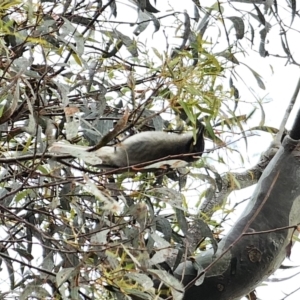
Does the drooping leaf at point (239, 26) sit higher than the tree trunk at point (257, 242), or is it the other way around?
the drooping leaf at point (239, 26)

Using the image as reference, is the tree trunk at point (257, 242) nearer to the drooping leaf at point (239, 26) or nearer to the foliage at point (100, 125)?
the foliage at point (100, 125)

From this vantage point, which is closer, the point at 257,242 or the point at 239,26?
the point at 257,242

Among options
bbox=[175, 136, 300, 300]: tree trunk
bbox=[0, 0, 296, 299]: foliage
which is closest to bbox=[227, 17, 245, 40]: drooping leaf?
bbox=[0, 0, 296, 299]: foliage

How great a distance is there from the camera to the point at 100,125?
858mm

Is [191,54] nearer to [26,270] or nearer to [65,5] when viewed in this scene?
[65,5]

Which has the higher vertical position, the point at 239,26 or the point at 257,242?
the point at 239,26

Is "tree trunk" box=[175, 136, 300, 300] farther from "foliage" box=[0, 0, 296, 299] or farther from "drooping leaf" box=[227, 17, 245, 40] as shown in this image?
"drooping leaf" box=[227, 17, 245, 40]

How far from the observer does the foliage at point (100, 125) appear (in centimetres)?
72

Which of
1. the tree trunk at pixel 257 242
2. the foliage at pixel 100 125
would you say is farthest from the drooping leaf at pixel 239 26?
the tree trunk at pixel 257 242

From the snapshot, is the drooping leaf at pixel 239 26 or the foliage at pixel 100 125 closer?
the foliage at pixel 100 125

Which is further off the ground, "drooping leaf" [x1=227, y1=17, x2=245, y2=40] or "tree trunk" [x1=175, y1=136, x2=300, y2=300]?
"drooping leaf" [x1=227, y1=17, x2=245, y2=40]

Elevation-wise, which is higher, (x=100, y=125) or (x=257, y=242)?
(x=100, y=125)

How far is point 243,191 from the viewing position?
124 centimetres

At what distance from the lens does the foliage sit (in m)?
0.72
